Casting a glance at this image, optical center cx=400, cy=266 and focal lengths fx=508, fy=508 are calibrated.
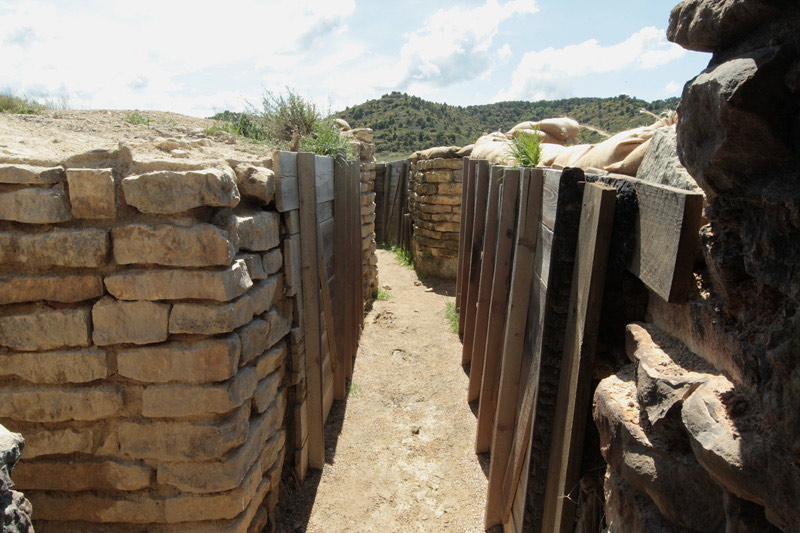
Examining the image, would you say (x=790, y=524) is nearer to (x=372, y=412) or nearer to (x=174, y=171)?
(x=174, y=171)

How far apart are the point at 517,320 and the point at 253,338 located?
1.46m

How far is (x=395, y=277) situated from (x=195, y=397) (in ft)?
24.4

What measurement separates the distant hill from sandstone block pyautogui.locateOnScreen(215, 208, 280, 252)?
20684 millimetres

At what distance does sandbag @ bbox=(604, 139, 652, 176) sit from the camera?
2.06 meters

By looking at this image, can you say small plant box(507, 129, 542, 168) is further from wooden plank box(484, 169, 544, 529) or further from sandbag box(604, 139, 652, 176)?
sandbag box(604, 139, 652, 176)

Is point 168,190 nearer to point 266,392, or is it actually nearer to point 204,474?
point 266,392

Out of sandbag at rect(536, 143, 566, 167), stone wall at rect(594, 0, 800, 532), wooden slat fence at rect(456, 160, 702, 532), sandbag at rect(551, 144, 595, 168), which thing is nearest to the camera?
stone wall at rect(594, 0, 800, 532)

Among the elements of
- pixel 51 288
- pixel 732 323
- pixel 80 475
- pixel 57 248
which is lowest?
pixel 80 475

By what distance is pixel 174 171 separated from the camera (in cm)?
231

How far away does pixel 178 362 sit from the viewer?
2.36 meters

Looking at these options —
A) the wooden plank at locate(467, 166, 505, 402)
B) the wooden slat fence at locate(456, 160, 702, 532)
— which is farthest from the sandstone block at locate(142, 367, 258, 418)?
the wooden plank at locate(467, 166, 505, 402)

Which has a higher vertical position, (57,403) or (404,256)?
(57,403)

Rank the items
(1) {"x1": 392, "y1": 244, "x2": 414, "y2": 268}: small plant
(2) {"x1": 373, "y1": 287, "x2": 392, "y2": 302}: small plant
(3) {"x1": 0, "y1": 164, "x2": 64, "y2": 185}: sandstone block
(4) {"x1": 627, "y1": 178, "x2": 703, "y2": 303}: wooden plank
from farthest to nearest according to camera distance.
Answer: (1) {"x1": 392, "y1": 244, "x2": 414, "y2": 268}: small plant → (2) {"x1": 373, "y1": 287, "x2": 392, "y2": 302}: small plant → (3) {"x1": 0, "y1": 164, "x2": 64, "y2": 185}: sandstone block → (4) {"x1": 627, "y1": 178, "x2": 703, "y2": 303}: wooden plank

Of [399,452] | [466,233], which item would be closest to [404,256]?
[466,233]
